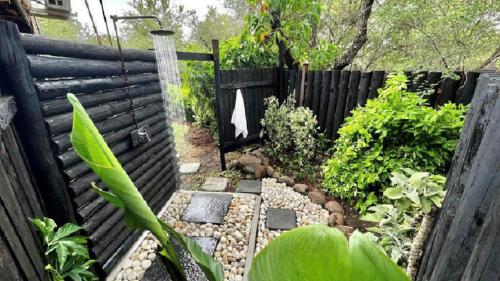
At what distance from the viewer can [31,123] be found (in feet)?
4.55

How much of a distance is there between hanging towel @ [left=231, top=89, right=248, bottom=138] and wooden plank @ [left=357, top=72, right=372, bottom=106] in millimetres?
1956

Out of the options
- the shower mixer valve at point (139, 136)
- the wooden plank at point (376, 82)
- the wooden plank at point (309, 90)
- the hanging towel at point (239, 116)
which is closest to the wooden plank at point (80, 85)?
the shower mixer valve at point (139, 136)

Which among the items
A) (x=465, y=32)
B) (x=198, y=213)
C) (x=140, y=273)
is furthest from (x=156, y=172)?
(x=465, y=32)

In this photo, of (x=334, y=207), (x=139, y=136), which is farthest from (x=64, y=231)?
(x=334, y=207)

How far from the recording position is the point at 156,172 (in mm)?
2811

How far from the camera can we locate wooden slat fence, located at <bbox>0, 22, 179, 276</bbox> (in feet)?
4.45

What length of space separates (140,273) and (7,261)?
1344 millimetres

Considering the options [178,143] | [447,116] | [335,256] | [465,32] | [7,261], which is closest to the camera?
[335,256]

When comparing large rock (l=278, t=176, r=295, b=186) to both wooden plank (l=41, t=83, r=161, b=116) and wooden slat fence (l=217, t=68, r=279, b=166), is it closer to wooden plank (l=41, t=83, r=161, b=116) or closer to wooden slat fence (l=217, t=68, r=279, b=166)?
wooden slat fence (l=217, t=68, r=279, b=166)

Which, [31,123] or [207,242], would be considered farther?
[207,242]

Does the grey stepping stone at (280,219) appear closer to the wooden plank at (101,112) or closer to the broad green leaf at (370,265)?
the wooden plank at (101,112)

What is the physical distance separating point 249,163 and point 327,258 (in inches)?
144

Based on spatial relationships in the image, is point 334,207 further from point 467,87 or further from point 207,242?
point 467,87

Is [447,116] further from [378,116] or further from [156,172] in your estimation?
[156,172]
